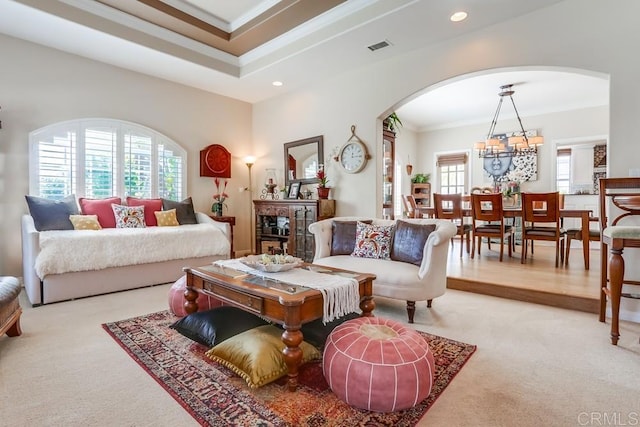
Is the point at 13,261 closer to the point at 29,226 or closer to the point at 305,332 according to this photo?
the point at 29,226

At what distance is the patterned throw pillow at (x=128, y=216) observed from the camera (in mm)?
4305

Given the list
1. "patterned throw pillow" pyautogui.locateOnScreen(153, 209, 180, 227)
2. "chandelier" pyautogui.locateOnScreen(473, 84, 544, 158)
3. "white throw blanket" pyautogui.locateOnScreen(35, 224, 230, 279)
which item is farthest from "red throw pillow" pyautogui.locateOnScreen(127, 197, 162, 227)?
"chandelier" pyautogui.locateOnScreen(473, 84, 544, 158)

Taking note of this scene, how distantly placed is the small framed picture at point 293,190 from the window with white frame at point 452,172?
436 cm

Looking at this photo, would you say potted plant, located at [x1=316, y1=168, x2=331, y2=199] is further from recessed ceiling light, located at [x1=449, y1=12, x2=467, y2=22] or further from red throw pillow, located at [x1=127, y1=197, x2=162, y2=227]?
recessed ceiling light, located at [x1=449, y1=12, x2=467, y2=22]

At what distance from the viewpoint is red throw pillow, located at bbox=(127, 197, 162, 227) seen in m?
4.64

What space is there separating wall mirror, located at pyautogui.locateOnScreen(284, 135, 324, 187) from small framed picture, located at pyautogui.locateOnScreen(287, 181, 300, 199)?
0.25 feet

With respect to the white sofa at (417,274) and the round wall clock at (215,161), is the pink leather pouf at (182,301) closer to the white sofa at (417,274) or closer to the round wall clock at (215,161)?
the white sofa at (417,274)

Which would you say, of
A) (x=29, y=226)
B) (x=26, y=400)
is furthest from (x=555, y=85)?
(x=29, y=226)

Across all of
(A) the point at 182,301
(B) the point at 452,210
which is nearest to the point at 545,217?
(B) the point at 452,210

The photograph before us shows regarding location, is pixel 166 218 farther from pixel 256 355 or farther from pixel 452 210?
pixel 452 210

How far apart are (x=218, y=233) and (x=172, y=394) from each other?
9.86 feet

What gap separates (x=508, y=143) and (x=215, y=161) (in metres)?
5.25

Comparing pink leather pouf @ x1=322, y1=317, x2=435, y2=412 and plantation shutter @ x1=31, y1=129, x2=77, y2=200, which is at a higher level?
plantation shutter @ x1=31, y1=129, x2=77, y2=200

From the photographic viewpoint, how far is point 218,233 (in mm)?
4578
